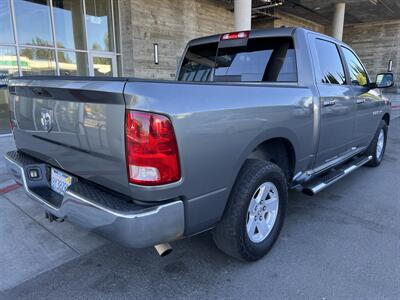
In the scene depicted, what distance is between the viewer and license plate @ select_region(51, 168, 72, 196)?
2.37 metres

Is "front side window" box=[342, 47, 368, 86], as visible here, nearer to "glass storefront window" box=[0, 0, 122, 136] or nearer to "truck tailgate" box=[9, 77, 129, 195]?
"truck tailgate" box=[9, 77, 129, 195]

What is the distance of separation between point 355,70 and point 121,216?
13.1 ft

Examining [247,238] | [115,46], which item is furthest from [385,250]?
[115,46]

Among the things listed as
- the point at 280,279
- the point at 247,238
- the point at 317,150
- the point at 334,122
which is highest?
the point at 334,122

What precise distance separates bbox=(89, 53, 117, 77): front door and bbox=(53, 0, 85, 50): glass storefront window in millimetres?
582

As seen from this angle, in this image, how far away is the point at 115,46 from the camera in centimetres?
1209

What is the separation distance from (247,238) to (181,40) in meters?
12.5

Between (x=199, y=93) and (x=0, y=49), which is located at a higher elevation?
(x=0, y=49)

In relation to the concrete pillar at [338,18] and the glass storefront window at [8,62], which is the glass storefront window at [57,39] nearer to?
the glass storefront window at [8,62]

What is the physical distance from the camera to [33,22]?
9.80 m

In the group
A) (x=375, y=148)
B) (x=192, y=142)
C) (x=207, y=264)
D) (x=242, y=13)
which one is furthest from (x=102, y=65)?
(x=192, y=142)

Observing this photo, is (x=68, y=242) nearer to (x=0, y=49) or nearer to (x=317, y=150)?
(x=317, y=150)

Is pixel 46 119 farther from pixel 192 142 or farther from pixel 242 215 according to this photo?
pixel 242 215

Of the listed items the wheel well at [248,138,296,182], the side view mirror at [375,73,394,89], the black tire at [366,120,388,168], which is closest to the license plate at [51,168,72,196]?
the wheel well at [248,138,296,182]
